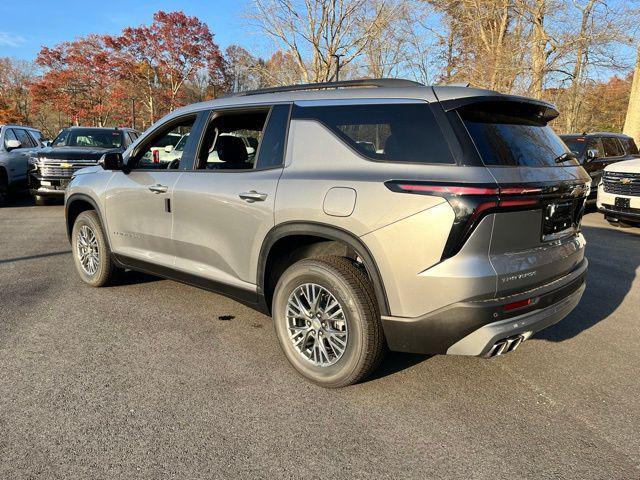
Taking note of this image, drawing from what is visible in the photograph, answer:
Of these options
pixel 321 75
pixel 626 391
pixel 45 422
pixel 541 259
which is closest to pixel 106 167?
pixel 45 422

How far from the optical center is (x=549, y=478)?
2264 millimetres

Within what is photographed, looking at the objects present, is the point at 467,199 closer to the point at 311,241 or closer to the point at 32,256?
the point at 311,241

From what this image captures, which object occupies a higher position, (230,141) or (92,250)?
(230,141)

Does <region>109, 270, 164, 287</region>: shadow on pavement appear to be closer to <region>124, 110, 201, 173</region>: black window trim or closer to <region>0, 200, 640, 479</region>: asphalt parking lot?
<region>0, 200, 640, 479</region>: asphalt parking lot

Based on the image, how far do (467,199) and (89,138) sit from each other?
38.4 feet

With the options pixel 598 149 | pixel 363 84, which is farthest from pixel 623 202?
pixel 363 84

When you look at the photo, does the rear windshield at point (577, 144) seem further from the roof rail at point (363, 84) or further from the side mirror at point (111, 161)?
the side mirror at point (111, 161)

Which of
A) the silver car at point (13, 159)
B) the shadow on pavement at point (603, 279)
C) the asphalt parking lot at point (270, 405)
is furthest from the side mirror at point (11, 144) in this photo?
the shadow on pavement at point (603, 279)

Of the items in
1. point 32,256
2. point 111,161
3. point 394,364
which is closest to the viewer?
point 394,364

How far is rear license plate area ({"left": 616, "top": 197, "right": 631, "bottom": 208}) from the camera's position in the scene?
868 centimetres

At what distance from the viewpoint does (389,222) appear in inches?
102

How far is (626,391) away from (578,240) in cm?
102

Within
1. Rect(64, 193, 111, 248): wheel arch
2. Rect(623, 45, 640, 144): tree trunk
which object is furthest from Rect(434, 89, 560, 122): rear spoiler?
Rect(623, 45, 640, 144): tree trunk

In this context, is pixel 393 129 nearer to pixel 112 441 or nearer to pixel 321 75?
pixel 112 441
